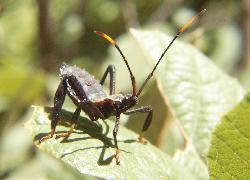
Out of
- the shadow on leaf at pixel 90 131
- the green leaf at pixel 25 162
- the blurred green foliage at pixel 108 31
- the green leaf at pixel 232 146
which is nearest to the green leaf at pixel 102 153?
the shadow on leaf at pixel 90 131

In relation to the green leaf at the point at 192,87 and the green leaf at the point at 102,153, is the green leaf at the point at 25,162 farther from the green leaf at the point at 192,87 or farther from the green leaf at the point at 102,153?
the green leaf at the point at 102,153

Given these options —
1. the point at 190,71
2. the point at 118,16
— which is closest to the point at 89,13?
the point at 118,16

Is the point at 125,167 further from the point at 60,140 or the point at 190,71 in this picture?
the point at 190,71

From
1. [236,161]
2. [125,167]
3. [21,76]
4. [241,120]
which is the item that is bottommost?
[21,76]

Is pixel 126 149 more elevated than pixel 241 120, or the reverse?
pixel 241 120

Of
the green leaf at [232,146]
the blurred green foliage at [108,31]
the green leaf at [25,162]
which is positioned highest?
the green leaf at [232,146]

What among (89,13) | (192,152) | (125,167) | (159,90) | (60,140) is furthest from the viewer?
(89,13)

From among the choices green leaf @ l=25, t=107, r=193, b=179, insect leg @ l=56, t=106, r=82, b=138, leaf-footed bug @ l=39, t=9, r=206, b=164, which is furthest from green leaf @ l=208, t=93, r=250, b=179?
leaf-footed bug @ l=39, t=9, r=206, b=164
